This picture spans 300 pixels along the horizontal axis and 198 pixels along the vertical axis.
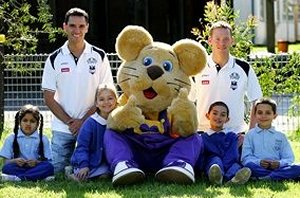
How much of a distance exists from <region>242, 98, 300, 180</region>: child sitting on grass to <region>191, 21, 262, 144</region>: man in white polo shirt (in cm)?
20

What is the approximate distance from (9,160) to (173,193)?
173 cm

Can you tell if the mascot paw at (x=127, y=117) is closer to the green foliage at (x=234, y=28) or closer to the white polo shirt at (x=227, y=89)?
the white polo shirt at (x=227, y=89)

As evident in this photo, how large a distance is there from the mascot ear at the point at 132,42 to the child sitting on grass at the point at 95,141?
36cm

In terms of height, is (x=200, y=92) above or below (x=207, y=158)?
above

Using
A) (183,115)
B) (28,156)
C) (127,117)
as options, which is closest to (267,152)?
(183,115)

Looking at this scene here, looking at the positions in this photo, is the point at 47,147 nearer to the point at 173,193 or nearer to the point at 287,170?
the point at 173,193

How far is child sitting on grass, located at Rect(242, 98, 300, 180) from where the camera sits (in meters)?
6.43

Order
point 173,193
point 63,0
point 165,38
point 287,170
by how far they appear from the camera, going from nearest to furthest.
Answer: point 173,193 < point 287,170 < point 63,0 < point 165,38

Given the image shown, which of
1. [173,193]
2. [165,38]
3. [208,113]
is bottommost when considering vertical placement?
[173,193]

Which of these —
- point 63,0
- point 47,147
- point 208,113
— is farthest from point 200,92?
point 63,0

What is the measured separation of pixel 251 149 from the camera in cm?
658

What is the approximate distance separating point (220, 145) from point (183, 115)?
0.52m

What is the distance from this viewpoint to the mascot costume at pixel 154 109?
6.42 m

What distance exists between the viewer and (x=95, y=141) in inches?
263
